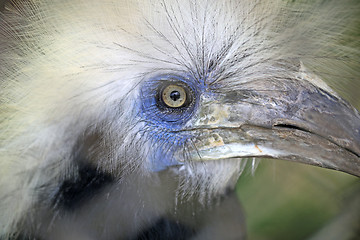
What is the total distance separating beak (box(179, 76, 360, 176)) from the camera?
1.14 meters

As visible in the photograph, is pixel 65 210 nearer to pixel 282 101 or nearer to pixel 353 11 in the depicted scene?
pixel 282 101

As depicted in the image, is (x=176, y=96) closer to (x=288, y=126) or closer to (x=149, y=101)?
(x=149, y=101)

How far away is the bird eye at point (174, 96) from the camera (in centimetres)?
125

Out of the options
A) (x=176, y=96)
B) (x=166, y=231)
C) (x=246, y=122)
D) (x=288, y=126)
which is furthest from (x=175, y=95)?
(x=166, y=231)

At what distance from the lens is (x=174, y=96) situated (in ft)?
4.12

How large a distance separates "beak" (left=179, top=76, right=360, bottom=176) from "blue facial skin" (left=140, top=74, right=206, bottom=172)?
3cm

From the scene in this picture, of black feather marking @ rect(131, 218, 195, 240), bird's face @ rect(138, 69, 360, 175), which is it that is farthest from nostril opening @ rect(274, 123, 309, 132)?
black feather marking @ rect(131, 218, 195, 240)

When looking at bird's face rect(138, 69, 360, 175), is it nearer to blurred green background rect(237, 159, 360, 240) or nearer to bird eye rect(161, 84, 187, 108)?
bird eye rect(161, 84, 187, 108)

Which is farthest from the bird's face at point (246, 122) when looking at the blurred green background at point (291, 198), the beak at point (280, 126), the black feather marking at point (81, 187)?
the blurred green background at point (291, 198)

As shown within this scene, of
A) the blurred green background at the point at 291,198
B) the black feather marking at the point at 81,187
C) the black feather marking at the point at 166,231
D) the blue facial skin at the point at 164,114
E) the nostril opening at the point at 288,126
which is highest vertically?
the blue facial skin at the point at 164,114

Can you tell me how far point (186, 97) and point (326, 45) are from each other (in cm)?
43

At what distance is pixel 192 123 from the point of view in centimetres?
125

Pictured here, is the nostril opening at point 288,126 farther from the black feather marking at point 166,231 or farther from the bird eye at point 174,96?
the black feather marking at point 166,231

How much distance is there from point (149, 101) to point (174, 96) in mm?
70
